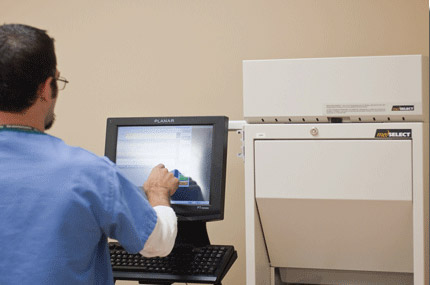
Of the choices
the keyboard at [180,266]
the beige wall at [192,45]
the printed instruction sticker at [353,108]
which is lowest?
the keyboard at [180,266]

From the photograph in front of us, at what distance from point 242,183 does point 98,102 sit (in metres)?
0.73

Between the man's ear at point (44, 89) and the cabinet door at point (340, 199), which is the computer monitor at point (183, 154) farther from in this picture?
the man's ear at point (44, 89)

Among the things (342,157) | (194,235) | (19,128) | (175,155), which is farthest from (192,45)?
(19,128)

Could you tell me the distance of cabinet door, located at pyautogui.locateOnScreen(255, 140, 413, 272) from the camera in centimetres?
129

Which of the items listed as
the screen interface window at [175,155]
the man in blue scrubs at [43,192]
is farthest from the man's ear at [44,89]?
the screen interface window at [175,155]

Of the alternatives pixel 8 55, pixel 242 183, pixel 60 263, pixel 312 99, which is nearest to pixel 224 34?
pixel 242 183

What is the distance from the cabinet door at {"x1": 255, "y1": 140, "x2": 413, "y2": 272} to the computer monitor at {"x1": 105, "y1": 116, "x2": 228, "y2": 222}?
0.53 feet

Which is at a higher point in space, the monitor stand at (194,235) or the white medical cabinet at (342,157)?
the white medical cabinet at (342,157)

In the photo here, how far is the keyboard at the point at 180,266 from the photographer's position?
138 centimetres

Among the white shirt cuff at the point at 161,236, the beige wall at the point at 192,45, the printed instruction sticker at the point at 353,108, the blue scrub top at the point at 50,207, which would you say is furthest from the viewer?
the beige wall at the point at 192,45

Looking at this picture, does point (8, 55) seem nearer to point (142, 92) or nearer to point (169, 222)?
point (169, 222)

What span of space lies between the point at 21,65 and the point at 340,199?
0.82m

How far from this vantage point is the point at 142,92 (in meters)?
2.21

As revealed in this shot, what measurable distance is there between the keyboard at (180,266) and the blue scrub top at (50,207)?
311mm
